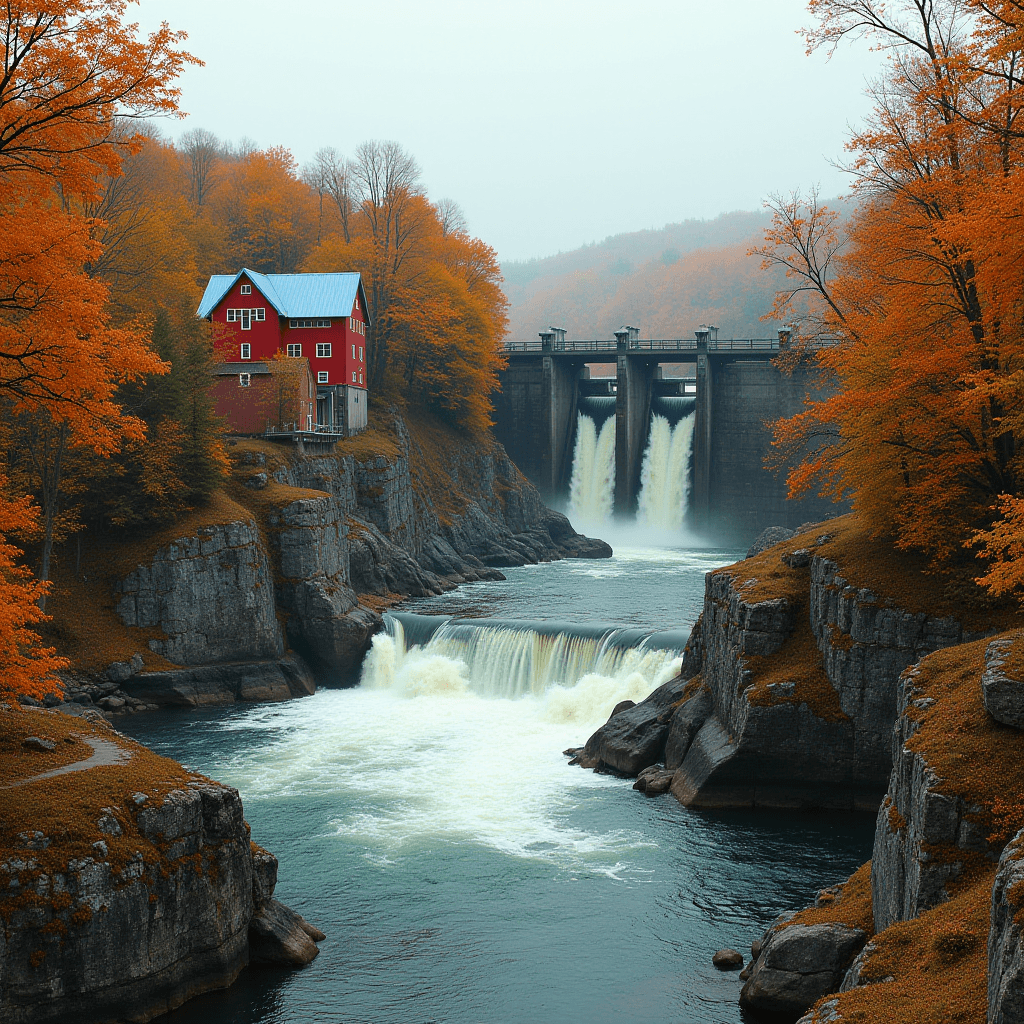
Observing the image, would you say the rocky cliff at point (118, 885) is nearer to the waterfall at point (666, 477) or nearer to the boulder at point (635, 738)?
the boulder at point (635, 738)

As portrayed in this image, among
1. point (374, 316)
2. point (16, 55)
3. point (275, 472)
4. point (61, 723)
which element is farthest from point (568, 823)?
point (374, 316)

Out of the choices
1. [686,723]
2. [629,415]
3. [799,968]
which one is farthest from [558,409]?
[799,968]

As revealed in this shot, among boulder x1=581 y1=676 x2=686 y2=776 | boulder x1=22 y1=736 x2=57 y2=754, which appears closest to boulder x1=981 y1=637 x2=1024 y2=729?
boulder x1=581 y1=676 x2=686 y2=776

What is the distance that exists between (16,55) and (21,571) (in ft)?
30.6

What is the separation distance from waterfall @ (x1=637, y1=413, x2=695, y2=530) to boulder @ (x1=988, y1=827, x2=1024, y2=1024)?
225 feet

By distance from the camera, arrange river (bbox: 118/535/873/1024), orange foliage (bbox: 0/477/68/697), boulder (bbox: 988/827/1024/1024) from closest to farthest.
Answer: boulder (bbox: 988/827/1024/1024) → orange foliage (bbox: 0/477/68/697) → river (bbox: 118/535/873/1024)

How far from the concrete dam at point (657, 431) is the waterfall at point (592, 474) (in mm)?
83

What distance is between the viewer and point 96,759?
1836 cm

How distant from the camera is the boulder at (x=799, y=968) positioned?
15641 millimetres

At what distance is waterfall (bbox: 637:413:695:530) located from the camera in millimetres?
78688

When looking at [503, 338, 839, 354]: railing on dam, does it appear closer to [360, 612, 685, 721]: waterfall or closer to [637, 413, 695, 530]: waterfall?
[637, 413, 695, 530]: waterfall

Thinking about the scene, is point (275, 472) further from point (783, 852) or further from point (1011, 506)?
point (1011, 506)

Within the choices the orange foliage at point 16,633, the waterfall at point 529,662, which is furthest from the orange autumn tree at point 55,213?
the waterfall at point 529,662

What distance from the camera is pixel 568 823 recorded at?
25.5 meters
